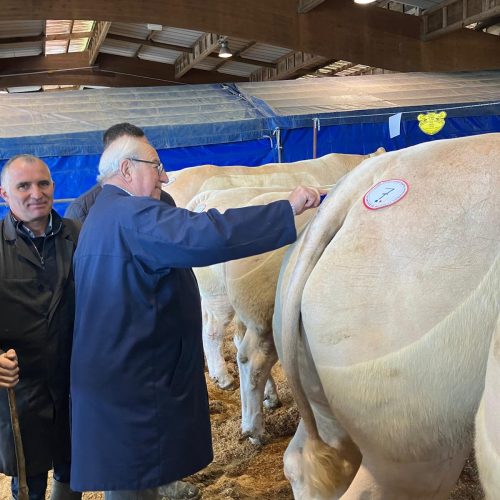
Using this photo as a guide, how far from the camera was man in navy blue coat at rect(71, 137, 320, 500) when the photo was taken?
74.2 inches

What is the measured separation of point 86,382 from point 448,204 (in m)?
A: 1.22

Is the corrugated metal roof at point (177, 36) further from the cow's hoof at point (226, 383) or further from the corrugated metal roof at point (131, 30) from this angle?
the cow's hoof at point (226, 383)

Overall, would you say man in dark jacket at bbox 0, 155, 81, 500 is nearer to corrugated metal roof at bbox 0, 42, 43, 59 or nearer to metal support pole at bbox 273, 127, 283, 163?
metal support pole at bbox 273, 127, 283, 163

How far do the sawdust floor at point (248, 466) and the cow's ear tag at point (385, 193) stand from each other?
164cm

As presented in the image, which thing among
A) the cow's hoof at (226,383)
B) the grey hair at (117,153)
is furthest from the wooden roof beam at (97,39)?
the grey hair at (117,153)

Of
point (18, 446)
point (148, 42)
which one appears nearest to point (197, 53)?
point (148, 42)

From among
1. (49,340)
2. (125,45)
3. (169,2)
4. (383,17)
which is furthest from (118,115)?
(125,45)

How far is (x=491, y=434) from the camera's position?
1.06 metres

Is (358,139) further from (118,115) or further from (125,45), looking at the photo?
(125,45)

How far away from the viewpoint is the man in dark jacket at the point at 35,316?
222cm

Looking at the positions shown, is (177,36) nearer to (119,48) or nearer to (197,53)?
(197,53)

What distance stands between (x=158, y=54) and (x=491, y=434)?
16127 mm

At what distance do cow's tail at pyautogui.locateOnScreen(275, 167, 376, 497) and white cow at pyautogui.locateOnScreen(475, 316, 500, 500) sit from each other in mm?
641

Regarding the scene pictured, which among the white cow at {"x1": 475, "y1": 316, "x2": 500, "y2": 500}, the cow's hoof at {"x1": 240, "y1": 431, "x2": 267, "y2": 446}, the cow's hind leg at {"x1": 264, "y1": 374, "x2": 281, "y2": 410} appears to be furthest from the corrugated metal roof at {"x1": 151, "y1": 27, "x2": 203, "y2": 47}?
the white cow at {"x1": 475, "y1": 316, "x2": 500, "y2": 500}
